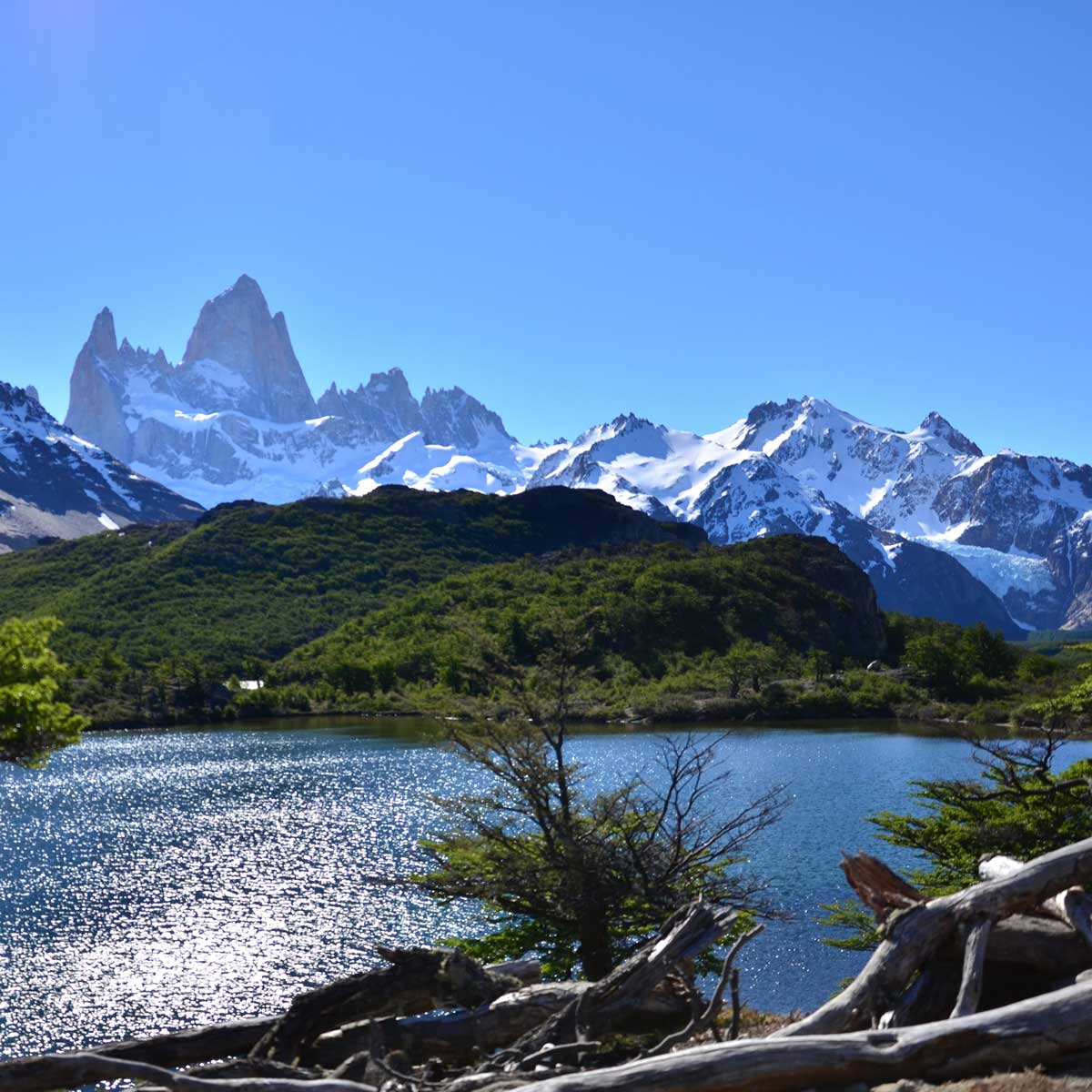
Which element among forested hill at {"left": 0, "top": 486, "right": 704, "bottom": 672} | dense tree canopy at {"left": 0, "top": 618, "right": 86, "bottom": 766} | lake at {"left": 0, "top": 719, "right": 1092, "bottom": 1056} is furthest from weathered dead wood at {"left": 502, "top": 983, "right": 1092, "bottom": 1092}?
forested hill at {"left": 0, "top": 486, "right": 704, "bottom": 672}

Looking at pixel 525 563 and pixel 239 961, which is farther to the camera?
pixel 525 563

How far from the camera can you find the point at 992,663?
125438 mm

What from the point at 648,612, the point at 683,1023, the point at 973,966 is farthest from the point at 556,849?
the point at 648,612

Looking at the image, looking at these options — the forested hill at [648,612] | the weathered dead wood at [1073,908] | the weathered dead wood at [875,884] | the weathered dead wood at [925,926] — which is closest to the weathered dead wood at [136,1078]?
the weathered dead wood at [925,926]

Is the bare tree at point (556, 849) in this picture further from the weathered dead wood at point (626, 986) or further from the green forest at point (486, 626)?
the green forest at point (486, 626)

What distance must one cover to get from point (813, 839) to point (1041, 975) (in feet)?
108

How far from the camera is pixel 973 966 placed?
29.8 ft

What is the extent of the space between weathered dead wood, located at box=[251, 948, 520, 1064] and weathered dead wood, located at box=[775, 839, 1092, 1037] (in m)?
3.44

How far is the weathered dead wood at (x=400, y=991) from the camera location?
1050 cm

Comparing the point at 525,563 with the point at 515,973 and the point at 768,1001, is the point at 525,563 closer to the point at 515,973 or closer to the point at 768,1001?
the point at 768,1001

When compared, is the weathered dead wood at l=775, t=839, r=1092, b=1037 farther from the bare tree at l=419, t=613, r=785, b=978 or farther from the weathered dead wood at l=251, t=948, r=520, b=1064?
the bare tree at l=419, t=613, r=785, b=978

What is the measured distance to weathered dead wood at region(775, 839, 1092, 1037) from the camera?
9172 mm

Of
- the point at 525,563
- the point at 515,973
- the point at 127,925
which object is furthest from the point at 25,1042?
the point at 525,563

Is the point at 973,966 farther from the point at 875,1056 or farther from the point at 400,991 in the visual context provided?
the point at 400,991
